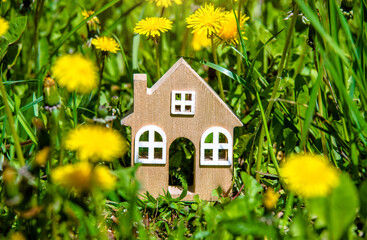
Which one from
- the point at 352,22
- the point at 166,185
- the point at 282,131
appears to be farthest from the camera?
the point at 352,22

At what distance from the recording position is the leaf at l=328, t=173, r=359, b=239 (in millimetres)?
954

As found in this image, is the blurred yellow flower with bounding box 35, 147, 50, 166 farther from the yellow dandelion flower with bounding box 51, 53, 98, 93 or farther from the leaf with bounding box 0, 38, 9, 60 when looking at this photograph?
the leaf with bounding box 0, 38, 9, 60

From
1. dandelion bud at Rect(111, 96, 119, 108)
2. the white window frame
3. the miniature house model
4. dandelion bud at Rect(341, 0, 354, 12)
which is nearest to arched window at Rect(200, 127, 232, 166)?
the miniature house model

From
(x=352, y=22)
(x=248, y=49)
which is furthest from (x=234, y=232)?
(x=352, y=22)

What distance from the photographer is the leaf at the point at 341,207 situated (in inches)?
37.5

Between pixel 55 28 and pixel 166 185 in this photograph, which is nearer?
pixel 166 185

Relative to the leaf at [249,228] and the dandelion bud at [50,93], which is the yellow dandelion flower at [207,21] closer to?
the dandelion bud at [50,93]

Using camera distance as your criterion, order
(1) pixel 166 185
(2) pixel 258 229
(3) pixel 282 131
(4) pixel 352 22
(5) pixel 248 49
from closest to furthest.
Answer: (2) pixel 258 229 < (1) pixel 166 185 < (3) pixel 282 131 < (5) pixel 248 49 < (4) pixel 352 22

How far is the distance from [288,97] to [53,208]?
1334 mm

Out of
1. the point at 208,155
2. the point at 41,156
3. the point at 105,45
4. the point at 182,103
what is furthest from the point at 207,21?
the point at 41,156

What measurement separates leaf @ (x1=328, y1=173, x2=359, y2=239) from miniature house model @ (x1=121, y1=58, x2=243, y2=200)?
0.78 metres

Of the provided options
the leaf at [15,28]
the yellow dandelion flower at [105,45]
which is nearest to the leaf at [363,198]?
the yellow dandelion flower at [105,45]

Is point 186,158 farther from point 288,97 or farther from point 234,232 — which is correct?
point 234,232

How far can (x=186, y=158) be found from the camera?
194 cm
